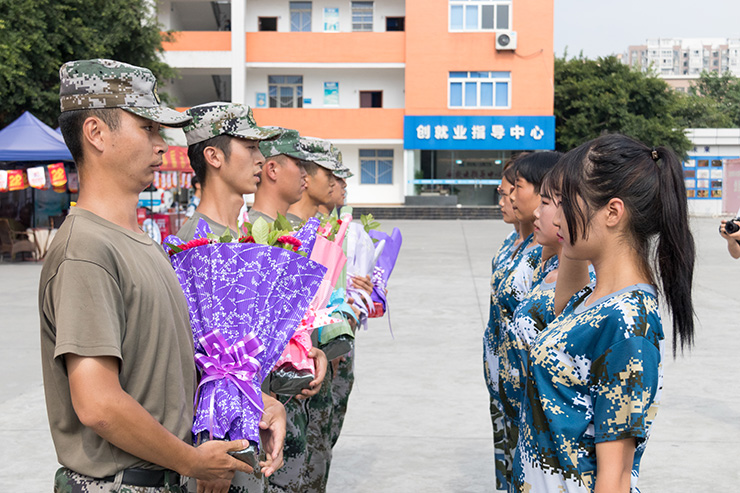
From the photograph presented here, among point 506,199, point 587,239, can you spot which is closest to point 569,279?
point 587,239

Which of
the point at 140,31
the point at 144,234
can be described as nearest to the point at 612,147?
the point at 144,234

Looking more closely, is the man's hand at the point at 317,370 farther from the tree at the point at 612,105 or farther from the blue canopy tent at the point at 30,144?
the tree at the point at 612,105

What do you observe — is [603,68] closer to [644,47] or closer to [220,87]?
[220,87]

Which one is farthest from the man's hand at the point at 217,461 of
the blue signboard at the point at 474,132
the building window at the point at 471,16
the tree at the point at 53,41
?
the building window at the point at 471,16

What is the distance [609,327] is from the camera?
1687mm

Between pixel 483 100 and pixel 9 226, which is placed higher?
pixel 483 100

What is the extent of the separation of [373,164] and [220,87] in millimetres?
7230

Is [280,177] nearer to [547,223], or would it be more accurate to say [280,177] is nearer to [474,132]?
[547,223]

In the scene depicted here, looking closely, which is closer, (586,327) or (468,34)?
(586,327)

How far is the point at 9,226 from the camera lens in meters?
15.6

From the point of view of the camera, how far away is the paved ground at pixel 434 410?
14.2 feet

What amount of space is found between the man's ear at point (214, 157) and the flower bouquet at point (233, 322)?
2.83ft

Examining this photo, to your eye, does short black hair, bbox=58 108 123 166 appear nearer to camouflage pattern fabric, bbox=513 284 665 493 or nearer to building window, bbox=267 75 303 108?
camouflage pattern fabric, bbox=513 284 665 493

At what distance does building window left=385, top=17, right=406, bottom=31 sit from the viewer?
1289 inches
